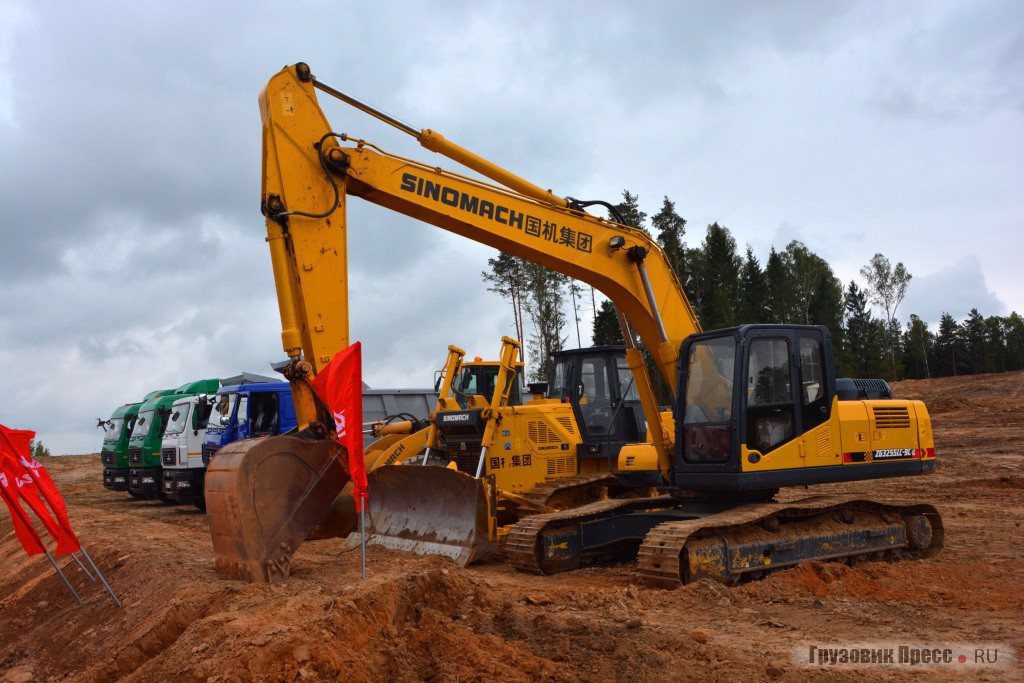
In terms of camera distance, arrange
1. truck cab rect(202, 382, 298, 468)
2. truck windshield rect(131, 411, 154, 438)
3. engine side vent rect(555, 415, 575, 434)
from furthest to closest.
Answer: truck windshield rect(131, 411, 154, 438)
truck cab rect(202, 382, 298, 468)
engine side vent rect(555, 415, 575, 434)

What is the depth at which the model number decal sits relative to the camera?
28.2 feet

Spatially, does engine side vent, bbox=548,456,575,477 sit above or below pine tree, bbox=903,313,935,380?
below

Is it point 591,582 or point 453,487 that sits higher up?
point 453,487

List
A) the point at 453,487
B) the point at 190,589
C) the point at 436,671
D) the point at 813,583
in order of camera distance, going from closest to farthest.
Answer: the point at 436,671 → the point at 190,589 → the point at 813,583 → the point at 453,487

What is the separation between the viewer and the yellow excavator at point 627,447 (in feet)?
21.9

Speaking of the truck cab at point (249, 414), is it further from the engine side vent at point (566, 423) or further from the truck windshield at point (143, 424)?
the engine side vent at point (566, 423)

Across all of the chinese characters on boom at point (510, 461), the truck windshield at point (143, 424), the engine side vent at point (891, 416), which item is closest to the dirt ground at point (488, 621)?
the engine side vent at point (891, 416)

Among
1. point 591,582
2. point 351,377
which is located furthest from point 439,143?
point 591,582

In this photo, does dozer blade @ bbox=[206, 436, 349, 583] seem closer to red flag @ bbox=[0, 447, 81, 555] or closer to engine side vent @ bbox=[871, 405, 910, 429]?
red flag @ bbox=[0, 447, 81, 555]

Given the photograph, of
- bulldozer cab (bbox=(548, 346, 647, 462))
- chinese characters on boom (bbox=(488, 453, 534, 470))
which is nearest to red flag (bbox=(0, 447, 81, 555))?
chinese characters on boom (bbox=(488, 453, 534, 470))

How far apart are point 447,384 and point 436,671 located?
7138 mm

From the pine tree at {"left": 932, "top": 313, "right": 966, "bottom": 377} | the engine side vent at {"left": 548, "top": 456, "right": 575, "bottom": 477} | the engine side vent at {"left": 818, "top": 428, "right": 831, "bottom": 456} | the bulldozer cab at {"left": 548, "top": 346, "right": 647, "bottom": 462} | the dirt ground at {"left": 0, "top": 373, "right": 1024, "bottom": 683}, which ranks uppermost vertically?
the pine tree at {"left": 932, "top": 313, "right": 966, "bottom": 377}

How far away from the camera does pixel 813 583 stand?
764 cm

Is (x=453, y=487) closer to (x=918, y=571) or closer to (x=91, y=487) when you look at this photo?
(x=918, y=571)
